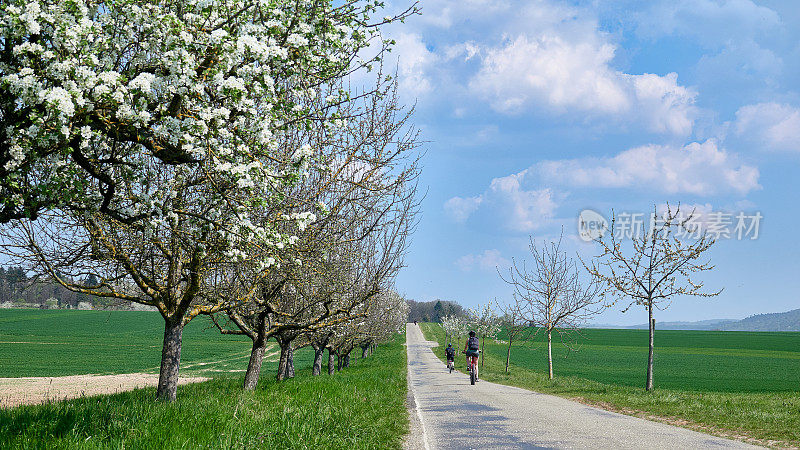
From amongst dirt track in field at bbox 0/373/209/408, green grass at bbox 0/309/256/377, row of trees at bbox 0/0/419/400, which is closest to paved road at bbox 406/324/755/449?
row of trees at bbox 0/0/419/400

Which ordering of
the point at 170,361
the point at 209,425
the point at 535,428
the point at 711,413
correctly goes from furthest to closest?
the point at 711,413
the point at 170,361
the point at 535,428
the point at 209,425

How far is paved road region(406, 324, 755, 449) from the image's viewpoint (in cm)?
890

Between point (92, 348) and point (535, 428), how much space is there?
71.8m

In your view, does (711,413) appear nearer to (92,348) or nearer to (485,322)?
(485,322)

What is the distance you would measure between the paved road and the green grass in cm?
853

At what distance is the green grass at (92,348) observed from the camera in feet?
152

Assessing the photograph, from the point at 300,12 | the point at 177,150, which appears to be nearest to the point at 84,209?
the point at 177,150

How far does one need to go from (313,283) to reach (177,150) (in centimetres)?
776

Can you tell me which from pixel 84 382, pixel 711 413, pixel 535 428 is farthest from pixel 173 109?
pixel 84 382

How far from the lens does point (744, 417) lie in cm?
1201

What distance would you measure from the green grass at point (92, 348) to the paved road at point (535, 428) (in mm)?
8532

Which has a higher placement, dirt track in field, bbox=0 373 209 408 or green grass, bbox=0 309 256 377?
dirt track in field, bbox=0 373 209 408

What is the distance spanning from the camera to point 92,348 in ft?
214

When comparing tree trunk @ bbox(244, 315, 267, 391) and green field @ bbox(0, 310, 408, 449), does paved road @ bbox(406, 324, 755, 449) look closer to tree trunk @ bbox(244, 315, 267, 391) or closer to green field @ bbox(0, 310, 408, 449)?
green field @ bbox(0, 310, 408, 449)
